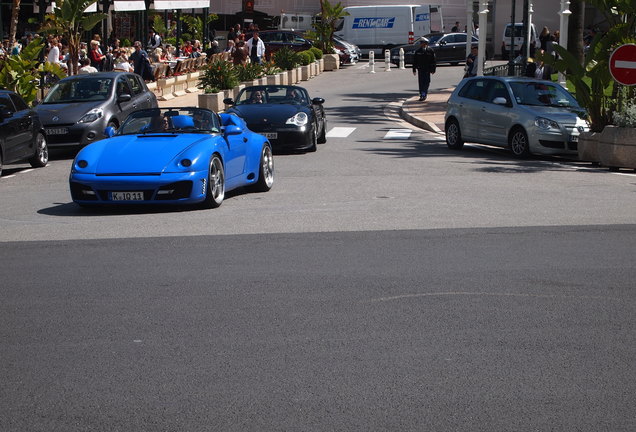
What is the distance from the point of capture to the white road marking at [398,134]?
25.8m

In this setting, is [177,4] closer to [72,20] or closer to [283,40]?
[72,20]

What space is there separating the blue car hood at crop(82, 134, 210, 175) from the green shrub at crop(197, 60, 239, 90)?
18110 mm

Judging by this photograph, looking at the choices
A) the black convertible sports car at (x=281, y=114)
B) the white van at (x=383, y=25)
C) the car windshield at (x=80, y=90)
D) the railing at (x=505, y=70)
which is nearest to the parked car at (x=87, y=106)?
the car windshield at (x=80, y=90)

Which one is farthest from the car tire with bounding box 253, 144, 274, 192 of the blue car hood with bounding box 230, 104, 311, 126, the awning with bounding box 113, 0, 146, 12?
the awning with bounding box 113, 0, 146, 12

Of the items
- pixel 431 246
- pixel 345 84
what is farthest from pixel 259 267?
pixel 345 84

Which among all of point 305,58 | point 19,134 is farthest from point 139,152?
point 305,58

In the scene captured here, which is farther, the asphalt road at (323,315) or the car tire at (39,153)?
the car tire at (39,153)

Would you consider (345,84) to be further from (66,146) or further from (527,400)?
(527,400)

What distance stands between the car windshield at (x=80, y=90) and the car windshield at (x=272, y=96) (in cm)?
303

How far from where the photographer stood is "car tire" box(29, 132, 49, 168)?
65.5 ft

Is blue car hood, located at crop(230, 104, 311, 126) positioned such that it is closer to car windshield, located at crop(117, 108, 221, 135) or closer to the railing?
car windshield, located at crop(117, 108, 221, 135)

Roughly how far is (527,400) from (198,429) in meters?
1.79

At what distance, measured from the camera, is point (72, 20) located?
2884 cm

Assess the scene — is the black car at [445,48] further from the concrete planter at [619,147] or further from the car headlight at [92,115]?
the concrete planter at [619,147]
